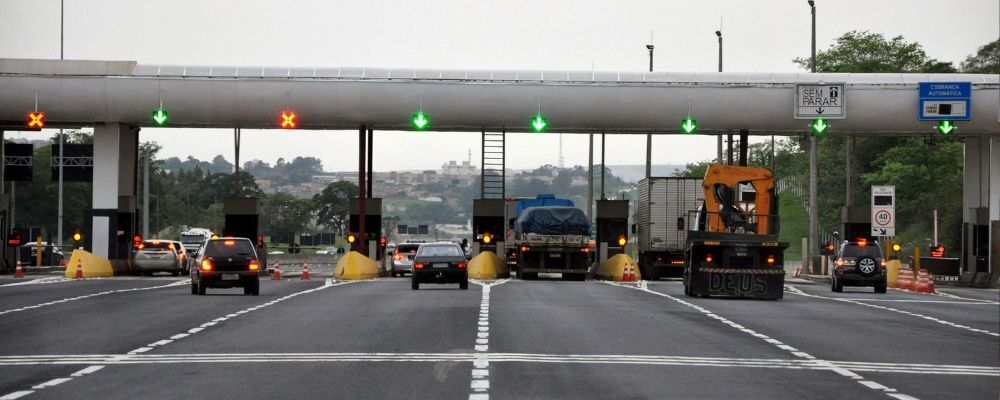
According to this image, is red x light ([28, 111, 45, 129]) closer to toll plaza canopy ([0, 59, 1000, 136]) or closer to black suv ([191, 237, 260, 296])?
toll plaza canopy ([0, 59, 1000, 136])

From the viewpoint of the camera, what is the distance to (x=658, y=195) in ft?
208

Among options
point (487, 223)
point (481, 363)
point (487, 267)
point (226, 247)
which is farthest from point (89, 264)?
point (481, 363)

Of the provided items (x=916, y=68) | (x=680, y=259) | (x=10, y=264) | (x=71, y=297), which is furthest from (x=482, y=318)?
(x=916, y=68)

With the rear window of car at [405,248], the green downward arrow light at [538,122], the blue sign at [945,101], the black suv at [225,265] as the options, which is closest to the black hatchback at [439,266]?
the black suv at [225,265]

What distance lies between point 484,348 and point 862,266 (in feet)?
102

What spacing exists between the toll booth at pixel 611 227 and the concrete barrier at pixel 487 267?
5.09 m

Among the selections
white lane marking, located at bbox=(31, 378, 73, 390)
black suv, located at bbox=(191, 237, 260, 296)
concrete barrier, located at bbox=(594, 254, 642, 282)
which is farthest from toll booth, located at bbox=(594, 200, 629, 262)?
white lane marking, located at bbox=(31, 378, 73, 390)

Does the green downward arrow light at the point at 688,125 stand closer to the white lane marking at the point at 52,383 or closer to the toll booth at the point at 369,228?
the toll booth at the point at 369,228

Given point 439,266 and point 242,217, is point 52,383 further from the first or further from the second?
point 242,217

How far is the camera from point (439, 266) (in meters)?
44.6

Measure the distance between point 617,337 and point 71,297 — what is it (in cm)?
1776

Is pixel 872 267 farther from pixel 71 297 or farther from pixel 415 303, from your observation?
pixel 71 297

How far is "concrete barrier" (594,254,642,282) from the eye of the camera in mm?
60312

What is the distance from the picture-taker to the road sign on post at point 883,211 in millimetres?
53562
